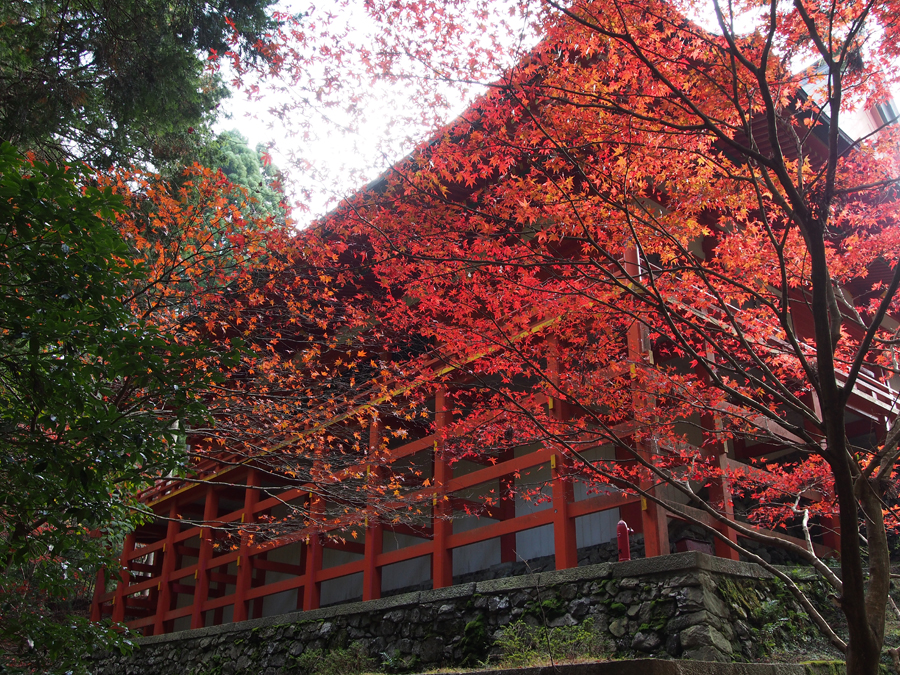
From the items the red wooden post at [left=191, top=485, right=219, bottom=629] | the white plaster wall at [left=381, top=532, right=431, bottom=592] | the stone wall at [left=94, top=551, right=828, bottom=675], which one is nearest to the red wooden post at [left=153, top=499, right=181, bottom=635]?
the red wooden post at [left=191, top=485, right=219, bottom=629]

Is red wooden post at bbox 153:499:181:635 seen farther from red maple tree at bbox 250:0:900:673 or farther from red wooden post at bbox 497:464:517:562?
red maple tree at bbox 250:0:900:673

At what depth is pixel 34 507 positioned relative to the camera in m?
4.07

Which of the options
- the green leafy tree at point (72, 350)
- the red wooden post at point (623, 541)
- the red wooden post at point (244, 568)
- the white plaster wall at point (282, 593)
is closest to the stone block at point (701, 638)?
the red wooden post at point (623, 541)

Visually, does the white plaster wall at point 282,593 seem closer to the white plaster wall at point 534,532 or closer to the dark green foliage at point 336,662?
the dark green foliage at point 336,662

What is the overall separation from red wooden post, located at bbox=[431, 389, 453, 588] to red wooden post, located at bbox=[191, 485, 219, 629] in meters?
5.29

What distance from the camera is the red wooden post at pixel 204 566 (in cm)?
1202

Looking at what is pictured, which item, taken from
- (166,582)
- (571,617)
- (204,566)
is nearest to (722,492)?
(571,617)

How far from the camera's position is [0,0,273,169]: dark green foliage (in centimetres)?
771

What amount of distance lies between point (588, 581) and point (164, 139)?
303 inches

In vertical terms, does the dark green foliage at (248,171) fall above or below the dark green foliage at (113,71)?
above

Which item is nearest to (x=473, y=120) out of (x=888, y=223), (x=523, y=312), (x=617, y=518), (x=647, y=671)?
(x=523, y=312)

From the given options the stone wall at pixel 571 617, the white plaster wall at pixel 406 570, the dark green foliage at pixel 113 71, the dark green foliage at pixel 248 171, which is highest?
the dark green foliage at pixel 248 171

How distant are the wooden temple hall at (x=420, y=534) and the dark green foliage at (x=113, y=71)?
4619 millimetres

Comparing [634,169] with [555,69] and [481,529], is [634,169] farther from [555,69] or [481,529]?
[481,529]
